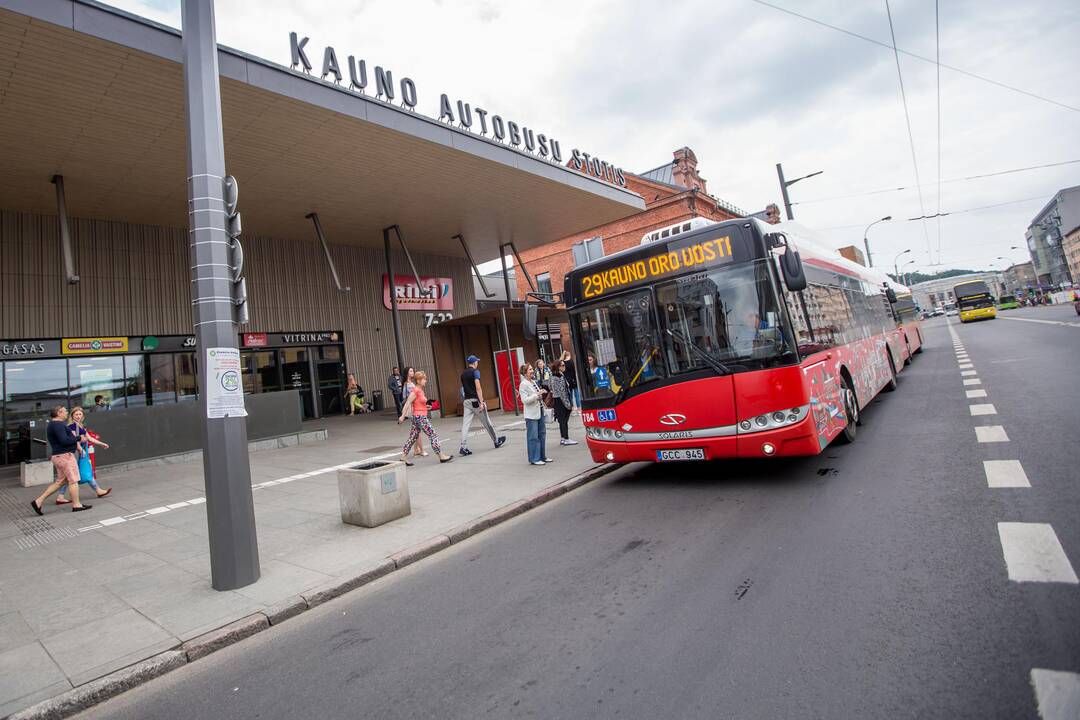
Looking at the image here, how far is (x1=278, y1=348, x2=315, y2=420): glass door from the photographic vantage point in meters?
20.0

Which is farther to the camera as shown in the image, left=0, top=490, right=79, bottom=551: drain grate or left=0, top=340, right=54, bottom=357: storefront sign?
left=0, top=340, right=54, bottom=357: storefront sign

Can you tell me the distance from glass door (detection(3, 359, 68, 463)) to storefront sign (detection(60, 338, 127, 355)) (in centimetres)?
48

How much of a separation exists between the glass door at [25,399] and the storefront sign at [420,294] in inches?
439

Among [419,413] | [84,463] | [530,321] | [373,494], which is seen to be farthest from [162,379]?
[530,321]

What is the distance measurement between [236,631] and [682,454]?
4.54m

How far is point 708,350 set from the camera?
19.8ft

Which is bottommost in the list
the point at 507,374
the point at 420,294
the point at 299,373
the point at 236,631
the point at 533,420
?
the point at 236,631

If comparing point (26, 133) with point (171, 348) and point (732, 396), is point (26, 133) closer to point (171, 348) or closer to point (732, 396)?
point (171, 348)

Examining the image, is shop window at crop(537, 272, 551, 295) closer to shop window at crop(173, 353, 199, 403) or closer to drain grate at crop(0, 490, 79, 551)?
shop window at crop(173, 353, 199, 403)

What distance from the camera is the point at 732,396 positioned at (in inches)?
230

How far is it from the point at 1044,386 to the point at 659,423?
8.57 m

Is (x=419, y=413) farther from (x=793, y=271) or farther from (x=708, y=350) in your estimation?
(x=793, y=271)

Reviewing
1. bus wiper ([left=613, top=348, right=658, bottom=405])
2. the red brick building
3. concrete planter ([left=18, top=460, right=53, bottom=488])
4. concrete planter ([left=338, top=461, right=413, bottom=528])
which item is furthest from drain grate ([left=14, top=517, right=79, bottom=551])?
the red brick building

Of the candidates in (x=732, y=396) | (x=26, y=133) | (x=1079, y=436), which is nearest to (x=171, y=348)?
(x=26, y=133)
